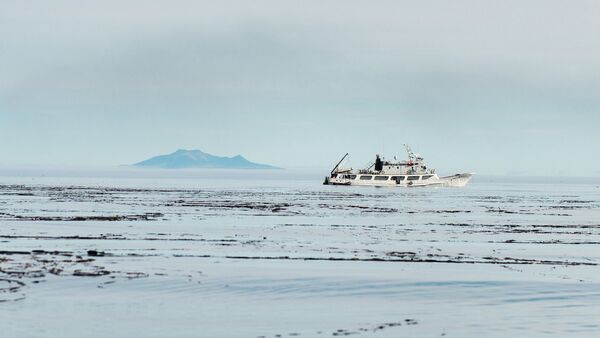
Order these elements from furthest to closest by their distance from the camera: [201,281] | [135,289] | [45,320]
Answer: [201,281] < [135,289] < [45,320]

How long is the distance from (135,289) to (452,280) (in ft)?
33.6

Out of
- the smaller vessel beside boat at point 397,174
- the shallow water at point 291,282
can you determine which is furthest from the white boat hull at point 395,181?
the shallow water at point 291,282

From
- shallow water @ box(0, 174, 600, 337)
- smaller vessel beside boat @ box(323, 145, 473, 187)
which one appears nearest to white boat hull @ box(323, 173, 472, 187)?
smaller vessel beside boat @ box(323, 145, 473, 187)

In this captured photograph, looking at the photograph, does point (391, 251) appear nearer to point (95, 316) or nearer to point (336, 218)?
point (95, 316)

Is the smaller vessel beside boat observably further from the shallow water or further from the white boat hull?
the shallow water

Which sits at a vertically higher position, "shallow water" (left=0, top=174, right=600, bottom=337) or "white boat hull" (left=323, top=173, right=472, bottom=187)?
"white boat hull" (left=323, top=173, right=472, bottom=187)

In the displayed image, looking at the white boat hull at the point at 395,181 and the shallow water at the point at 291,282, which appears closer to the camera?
the shallow water at the point at 291,282

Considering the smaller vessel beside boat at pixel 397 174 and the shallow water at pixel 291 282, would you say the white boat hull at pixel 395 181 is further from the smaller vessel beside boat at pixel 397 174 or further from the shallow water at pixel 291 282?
the shallow water at pixel 291 282

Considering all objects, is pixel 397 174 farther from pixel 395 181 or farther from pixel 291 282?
pixel 291 282

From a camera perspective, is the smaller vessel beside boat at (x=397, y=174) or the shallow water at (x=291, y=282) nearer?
the shallow water at (x=291, y=282)

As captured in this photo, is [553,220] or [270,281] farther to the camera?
[553,220]

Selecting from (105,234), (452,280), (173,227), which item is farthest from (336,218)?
(452,280)

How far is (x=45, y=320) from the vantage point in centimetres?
1955

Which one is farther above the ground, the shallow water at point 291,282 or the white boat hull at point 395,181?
the white boat hull at point 395,181
